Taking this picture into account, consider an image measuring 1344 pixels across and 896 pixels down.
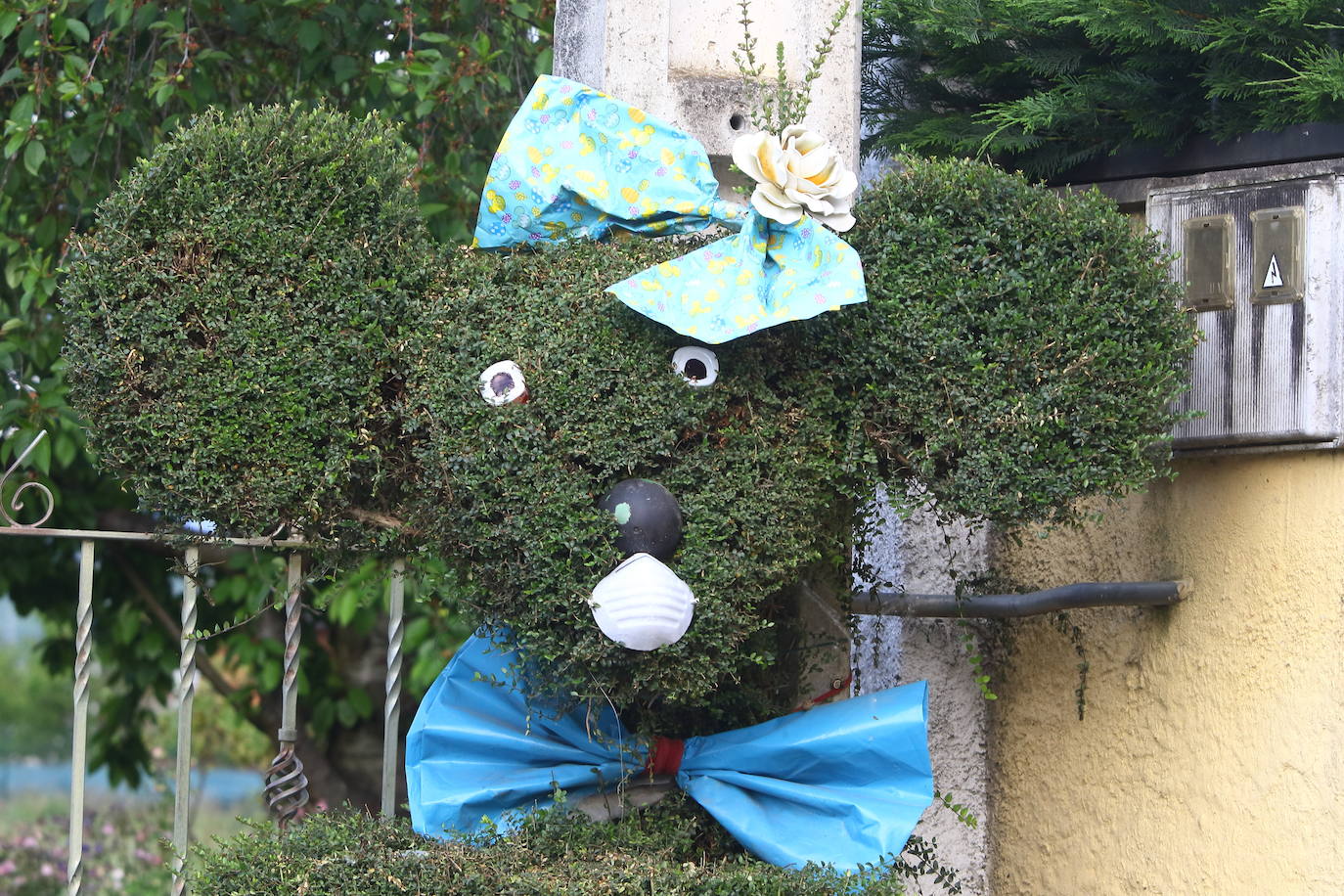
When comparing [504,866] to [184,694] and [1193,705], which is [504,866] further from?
[1193,705]

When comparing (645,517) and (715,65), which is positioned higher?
(715,65)

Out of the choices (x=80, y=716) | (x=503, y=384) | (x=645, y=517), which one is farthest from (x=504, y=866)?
(x=80, y=716)

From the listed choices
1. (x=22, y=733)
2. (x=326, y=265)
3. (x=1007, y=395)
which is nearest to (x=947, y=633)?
(x=1007, y=395)

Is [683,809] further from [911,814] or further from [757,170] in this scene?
[757,170]

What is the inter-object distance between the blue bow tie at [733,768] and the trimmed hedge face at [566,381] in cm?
21

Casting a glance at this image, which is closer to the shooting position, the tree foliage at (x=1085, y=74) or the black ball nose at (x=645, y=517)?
the black ball nose at (x=645, y=517)

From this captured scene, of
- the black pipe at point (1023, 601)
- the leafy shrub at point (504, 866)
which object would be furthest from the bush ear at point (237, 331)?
the black pipe at point (1023, 601)

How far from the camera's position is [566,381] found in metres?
2.16


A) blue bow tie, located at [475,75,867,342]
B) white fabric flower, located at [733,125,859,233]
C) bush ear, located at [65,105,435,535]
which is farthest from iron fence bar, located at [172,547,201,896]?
white fabric flower, located at [733,125,859,233]

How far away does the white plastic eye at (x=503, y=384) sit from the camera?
2162 millimetres

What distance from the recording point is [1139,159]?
280cm

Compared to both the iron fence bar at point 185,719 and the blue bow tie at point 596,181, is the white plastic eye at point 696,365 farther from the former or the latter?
the iron fence bar at point 185,719

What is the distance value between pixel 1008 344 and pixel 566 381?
2.34 feet

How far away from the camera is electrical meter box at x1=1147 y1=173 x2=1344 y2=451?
249 cm
